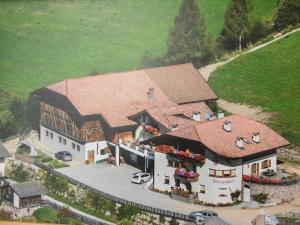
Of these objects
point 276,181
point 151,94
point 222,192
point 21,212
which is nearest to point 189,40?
point 151,94

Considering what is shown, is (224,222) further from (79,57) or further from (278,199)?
(79,57)

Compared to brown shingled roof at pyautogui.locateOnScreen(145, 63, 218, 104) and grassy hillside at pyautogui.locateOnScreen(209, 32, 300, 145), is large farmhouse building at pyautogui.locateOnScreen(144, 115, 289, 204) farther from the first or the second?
brown shingled roof at pyautogui.locateOnScreen(145, 63, 218, 104)

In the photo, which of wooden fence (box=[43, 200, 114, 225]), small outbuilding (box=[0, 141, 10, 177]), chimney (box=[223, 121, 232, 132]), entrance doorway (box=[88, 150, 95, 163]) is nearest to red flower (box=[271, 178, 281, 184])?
chimney (box=[223, 121, 232, 132])

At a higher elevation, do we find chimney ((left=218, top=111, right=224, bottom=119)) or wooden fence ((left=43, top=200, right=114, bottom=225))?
chimney ((left=218, top=111, right=224, bottom=119))

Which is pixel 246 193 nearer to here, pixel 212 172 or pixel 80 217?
pixel 212 172

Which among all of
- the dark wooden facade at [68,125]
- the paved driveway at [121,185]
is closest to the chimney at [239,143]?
the paved driveway at [121,185]
